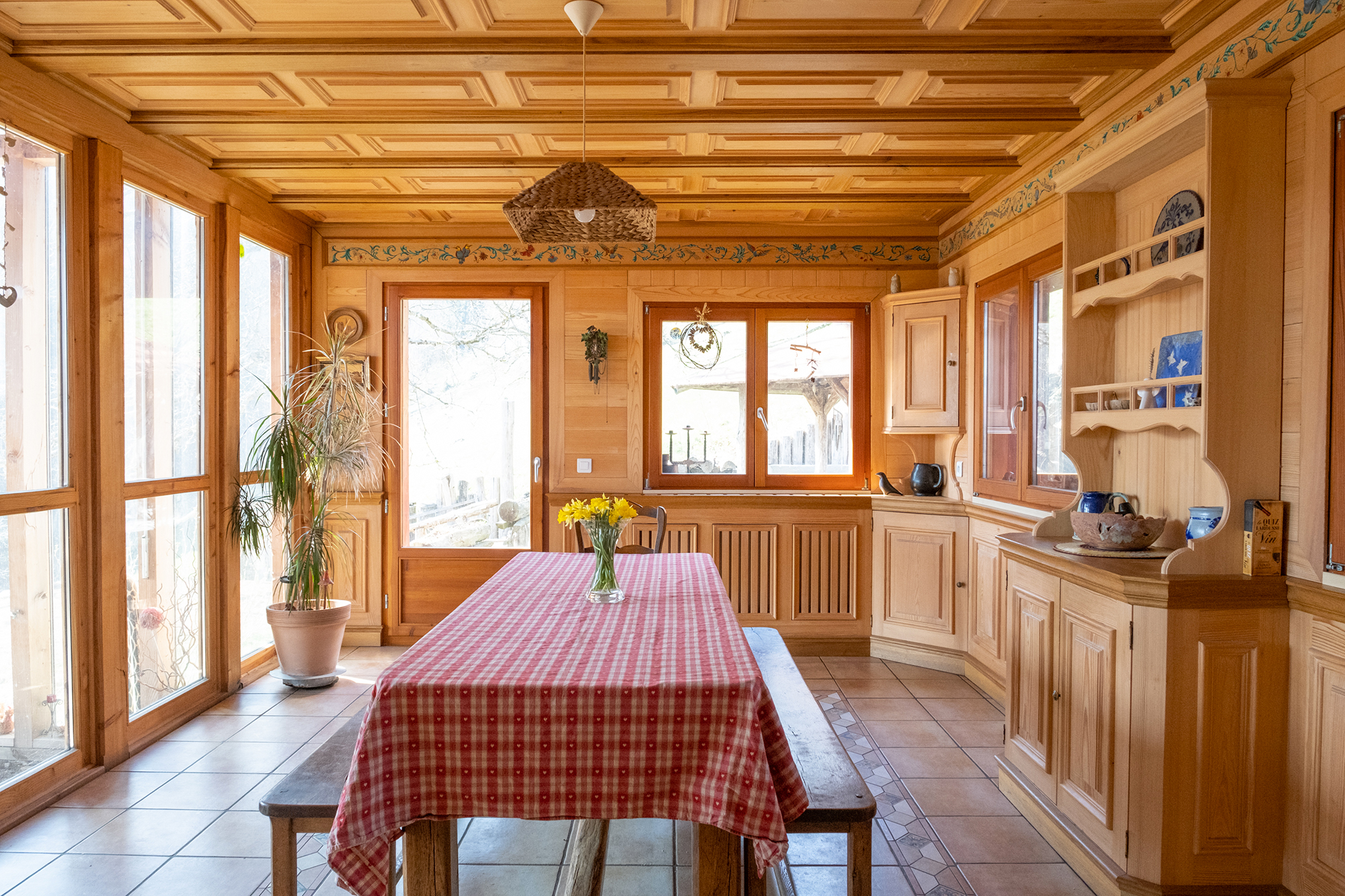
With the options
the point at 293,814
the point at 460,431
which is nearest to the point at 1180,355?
the point at 293,814

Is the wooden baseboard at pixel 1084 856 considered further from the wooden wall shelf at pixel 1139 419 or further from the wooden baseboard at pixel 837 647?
the wooden baseboard at pixel 837 647

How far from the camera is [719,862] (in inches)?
73.1

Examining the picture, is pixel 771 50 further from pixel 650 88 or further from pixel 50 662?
pixel 50 662

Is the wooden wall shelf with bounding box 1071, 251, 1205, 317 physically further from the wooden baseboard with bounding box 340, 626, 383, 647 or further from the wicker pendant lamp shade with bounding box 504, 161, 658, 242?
the wooden baseboard with bounding box 340, 626, 383, 647

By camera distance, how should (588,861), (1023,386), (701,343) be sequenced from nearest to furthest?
(588,861) → (1023,386) → (701,343)

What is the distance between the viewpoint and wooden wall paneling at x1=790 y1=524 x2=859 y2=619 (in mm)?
5070

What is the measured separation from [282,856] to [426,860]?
0.43 meters

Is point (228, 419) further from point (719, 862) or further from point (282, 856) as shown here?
point (719, 862)

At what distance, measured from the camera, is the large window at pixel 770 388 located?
17.5 feet

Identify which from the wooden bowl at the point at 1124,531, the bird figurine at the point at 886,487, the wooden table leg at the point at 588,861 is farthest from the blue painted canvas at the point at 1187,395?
the bird figurine at the point at 886,487

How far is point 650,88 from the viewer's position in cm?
318

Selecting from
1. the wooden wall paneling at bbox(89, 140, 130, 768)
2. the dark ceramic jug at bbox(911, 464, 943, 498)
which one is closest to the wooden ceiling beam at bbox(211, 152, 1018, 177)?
the wooden wall paneling at bbox(89, 140, 130, 768)

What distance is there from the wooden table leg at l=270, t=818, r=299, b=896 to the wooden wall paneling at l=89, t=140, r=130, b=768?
186 centimetres

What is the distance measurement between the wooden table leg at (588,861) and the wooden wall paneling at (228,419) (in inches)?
106
